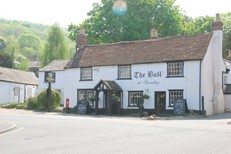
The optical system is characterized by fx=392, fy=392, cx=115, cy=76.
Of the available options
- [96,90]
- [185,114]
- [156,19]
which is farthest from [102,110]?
[156,19]

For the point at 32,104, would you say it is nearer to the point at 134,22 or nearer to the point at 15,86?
the point at 15,86

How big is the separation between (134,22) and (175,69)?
72.2 feet

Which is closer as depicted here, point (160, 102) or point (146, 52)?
point (160, 102)

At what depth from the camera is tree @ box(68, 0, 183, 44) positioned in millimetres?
56156

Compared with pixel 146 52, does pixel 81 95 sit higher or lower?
lower

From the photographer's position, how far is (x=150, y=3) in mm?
57594

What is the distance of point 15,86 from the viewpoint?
57625 millimetres

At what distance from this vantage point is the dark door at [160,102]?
118 feet

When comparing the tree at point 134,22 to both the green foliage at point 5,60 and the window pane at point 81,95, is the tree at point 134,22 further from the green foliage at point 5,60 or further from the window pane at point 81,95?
the green foliage at point 5,60

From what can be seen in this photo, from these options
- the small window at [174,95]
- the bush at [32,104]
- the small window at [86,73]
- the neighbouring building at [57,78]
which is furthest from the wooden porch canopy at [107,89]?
the neighbouring building at [57,78]

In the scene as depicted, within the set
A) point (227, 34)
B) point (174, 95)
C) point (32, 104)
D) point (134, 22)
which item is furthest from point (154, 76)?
point (227, 34)

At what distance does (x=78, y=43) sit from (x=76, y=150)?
110 ft

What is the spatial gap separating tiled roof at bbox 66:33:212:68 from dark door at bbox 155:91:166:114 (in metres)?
3.06

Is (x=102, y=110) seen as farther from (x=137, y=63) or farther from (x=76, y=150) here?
(x=76, y=150)
